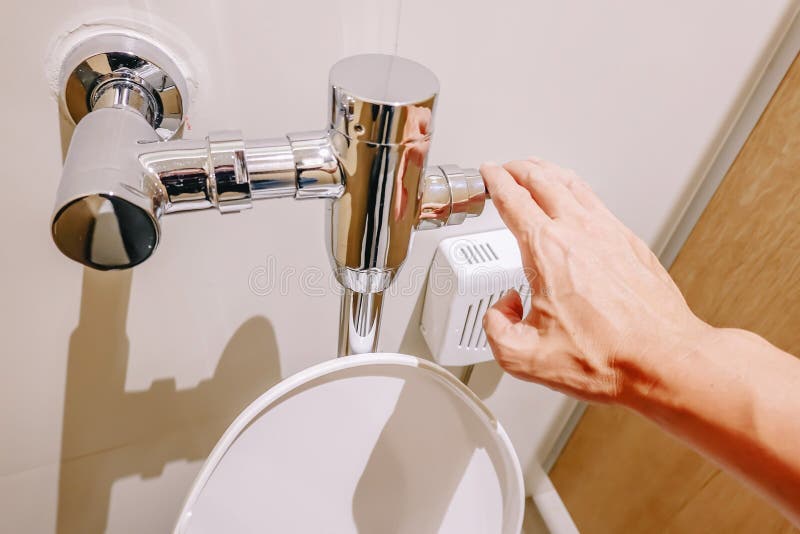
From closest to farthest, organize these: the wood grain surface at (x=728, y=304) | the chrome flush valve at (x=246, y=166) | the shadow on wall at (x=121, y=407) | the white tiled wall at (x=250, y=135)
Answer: the chrome flush valve at (x=246, y=166), the white tiled wall at (x=250, y=135), the shadow on wall at (x=121, y=407), the wood grain surface at (x=728, y=304)

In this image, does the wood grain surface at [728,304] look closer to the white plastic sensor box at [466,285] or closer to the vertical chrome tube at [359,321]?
the white plastic sensor box at [466,285]

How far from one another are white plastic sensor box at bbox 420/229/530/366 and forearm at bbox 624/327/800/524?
0.65 feet

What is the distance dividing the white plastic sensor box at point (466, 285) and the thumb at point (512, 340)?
14 centimetres

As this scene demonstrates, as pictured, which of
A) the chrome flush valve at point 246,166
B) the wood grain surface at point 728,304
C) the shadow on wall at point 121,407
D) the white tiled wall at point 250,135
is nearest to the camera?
the chrome flush valve at point 246,166

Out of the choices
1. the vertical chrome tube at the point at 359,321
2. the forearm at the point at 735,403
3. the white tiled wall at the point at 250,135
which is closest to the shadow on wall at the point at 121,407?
the white tiled wall at the point at 250,135

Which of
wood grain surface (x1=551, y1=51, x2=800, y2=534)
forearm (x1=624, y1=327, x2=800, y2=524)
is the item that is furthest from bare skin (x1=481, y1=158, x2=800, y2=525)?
wood grain surface (x1=551, y1=51, x2=800, y2=534)

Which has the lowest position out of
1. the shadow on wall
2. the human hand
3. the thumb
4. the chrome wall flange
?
the shadow on wall

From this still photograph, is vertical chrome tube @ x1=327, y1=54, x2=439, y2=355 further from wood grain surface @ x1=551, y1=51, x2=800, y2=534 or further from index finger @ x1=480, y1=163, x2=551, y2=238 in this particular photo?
wood grain surface @ x1=551, y1=51, x2=800, y2=534

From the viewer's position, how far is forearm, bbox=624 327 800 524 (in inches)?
11.6

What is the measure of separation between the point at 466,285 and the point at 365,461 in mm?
195

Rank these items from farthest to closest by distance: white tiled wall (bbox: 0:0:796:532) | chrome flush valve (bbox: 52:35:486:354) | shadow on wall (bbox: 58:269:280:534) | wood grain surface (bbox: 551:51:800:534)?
wood grain surface (bbox: 551:51:800:534) → shadow on wall (bbox: 58:269:280:534) → white tiled wall (bbox: 0:0:796:532) → chrome flush valve (bbox: 52:35:486:354)

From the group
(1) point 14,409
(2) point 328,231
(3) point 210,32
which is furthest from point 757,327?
(1) point 14,409

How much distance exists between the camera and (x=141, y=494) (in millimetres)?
612

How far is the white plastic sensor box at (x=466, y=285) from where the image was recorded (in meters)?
0.50
